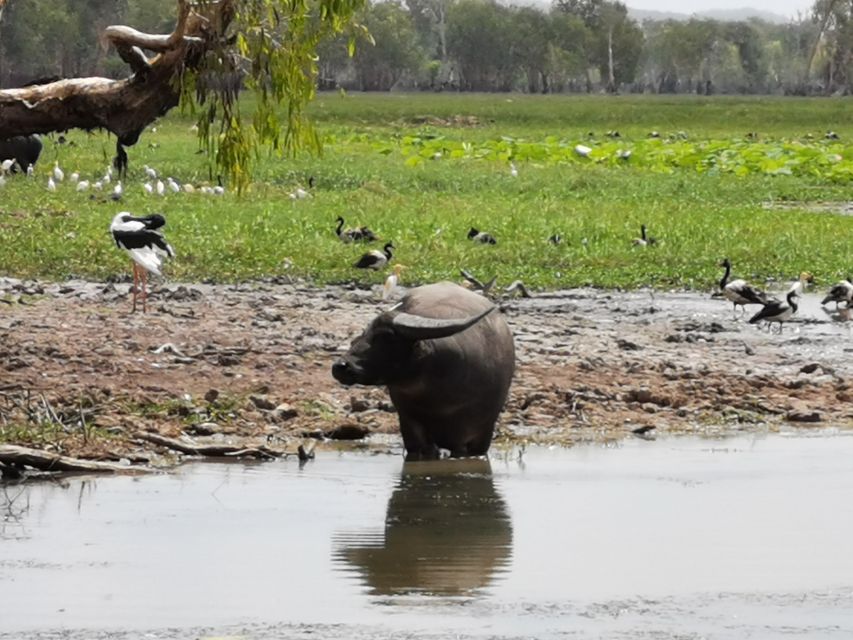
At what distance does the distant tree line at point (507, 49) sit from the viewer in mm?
102375

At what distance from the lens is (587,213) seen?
28438 millimetres

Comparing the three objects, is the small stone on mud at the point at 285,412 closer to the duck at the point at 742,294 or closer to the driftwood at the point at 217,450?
the driftwood at the point at 217,450

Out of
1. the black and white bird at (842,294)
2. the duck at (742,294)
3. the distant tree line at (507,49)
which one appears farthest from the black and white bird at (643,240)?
the distant tree line at (507,49)

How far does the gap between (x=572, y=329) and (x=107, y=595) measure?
9817 mm

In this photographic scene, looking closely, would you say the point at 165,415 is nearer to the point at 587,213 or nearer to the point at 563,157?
the point at 587,213

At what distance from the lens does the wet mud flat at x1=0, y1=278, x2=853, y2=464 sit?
13.3 metres

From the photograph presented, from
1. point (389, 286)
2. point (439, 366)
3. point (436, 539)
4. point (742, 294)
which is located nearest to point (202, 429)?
point (439, 366)

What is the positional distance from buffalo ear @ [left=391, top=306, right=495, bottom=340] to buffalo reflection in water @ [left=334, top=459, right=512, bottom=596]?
33.8 inches

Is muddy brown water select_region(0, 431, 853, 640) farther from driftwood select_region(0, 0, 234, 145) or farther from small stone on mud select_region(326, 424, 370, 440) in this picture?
driftwood select_region(0, 0, 234, 145)

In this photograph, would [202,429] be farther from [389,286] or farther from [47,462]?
[389,286]

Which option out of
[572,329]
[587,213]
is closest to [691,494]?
[572,329]

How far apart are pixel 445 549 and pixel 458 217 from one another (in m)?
17.4

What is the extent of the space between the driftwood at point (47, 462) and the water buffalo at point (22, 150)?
2307cm

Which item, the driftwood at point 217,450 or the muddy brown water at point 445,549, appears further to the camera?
the driftwood at point 217,450
